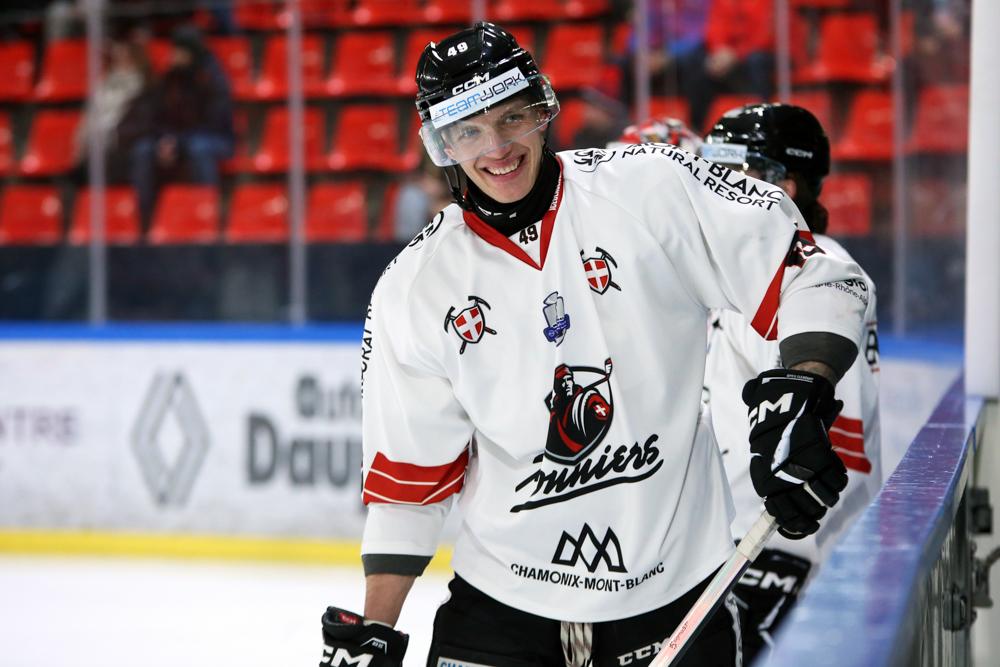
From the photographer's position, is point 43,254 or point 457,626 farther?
point 43,254

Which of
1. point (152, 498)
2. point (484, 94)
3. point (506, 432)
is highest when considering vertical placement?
point (484, 94)

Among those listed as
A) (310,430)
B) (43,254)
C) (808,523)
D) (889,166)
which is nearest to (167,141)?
(43,254)

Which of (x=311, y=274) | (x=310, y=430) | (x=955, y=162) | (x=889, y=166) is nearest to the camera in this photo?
(x=955, y=162)

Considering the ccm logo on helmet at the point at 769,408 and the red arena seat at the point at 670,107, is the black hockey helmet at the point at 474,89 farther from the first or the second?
the red arena seat at the point at 670,107

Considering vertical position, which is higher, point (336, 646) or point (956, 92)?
point (956, 92)

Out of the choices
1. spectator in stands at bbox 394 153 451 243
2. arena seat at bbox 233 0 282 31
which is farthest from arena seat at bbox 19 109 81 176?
spectator in stands at bbox 394 153 451 243

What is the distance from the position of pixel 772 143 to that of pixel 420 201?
3103 mm

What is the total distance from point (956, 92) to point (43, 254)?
352 cm

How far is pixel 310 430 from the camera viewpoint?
491cm

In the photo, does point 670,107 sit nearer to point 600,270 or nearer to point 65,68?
point 65,68

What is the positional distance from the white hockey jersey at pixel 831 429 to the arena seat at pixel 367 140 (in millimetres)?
3353

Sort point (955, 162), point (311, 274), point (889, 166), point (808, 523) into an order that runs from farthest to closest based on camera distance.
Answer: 1. point (311, 274)
2. point (889, 166)
3. point (955, 162)
4. point (808, 523)

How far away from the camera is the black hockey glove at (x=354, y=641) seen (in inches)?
63.1

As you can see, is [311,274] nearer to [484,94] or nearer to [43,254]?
[43,254]
